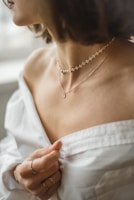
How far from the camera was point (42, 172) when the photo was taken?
33.1 inches

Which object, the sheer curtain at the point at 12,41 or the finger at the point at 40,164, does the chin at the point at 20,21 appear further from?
the sheer curtain at the point at 12,41

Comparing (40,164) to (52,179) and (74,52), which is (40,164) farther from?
(74,52)

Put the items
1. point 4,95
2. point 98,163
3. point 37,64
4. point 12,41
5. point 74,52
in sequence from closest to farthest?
point 98,163 < point 74,52 < point 37,64 < point 4,95 < point 12,41

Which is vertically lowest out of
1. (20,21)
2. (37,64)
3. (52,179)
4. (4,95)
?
(4,95)

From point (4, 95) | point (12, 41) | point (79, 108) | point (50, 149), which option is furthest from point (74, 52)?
point (12, 41)

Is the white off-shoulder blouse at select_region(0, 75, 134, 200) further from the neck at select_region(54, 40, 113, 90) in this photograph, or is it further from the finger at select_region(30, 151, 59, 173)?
the neck at select_region(54, 40, 113, 90)

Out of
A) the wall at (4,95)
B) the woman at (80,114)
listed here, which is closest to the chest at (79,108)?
the woman at (80,114)

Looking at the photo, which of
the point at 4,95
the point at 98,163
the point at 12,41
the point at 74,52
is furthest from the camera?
the point at 12,41

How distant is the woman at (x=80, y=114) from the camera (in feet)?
2.59

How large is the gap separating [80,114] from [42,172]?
0.15m

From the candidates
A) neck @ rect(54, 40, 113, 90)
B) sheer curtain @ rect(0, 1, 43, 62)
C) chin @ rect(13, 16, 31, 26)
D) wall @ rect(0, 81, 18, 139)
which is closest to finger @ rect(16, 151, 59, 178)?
neck @ rect(54, 40, 113, 90)

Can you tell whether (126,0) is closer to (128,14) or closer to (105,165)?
(128,14)

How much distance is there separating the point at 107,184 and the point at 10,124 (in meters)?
0.35

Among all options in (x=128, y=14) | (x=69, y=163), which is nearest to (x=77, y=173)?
(x=69, y=163)
